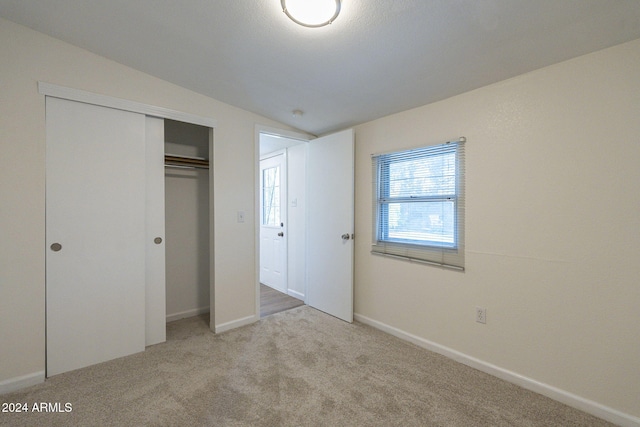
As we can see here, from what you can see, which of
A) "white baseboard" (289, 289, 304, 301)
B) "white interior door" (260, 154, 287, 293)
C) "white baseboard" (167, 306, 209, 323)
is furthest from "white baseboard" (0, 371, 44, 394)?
"white interior door" (260, 154, 287, 293)

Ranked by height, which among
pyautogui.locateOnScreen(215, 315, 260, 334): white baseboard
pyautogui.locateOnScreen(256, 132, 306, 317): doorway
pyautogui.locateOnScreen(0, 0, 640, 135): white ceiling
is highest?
pyautogui.locateOnScreen(0, 0, 640, 135): white ceiling

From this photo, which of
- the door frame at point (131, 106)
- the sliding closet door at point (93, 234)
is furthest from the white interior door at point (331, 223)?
the sliding closet door at point (93, 234)

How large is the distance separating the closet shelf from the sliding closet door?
0.58 meters

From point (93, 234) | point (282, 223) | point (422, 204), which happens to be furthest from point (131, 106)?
point (422, 204)

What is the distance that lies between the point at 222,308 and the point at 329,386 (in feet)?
4.73

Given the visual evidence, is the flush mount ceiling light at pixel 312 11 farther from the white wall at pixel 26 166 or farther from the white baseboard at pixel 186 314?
the white baseboard at pixel 186 314

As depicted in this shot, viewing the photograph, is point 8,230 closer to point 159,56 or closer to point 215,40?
point 159,56

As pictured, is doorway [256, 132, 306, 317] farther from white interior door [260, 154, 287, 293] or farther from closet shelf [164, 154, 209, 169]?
closet shelf [164, 154, 209, 169]

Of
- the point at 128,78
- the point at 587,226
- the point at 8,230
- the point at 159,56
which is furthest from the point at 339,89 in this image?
the point at 8,230

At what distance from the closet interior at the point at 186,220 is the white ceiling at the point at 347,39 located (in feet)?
2.90

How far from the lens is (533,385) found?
191 centimetres

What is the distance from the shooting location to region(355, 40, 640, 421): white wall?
1.62 m

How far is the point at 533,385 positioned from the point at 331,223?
85.9 inches

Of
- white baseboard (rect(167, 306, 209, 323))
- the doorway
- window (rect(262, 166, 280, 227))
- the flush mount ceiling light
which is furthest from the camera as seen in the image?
window (rect(262, 166, 280, 227))
